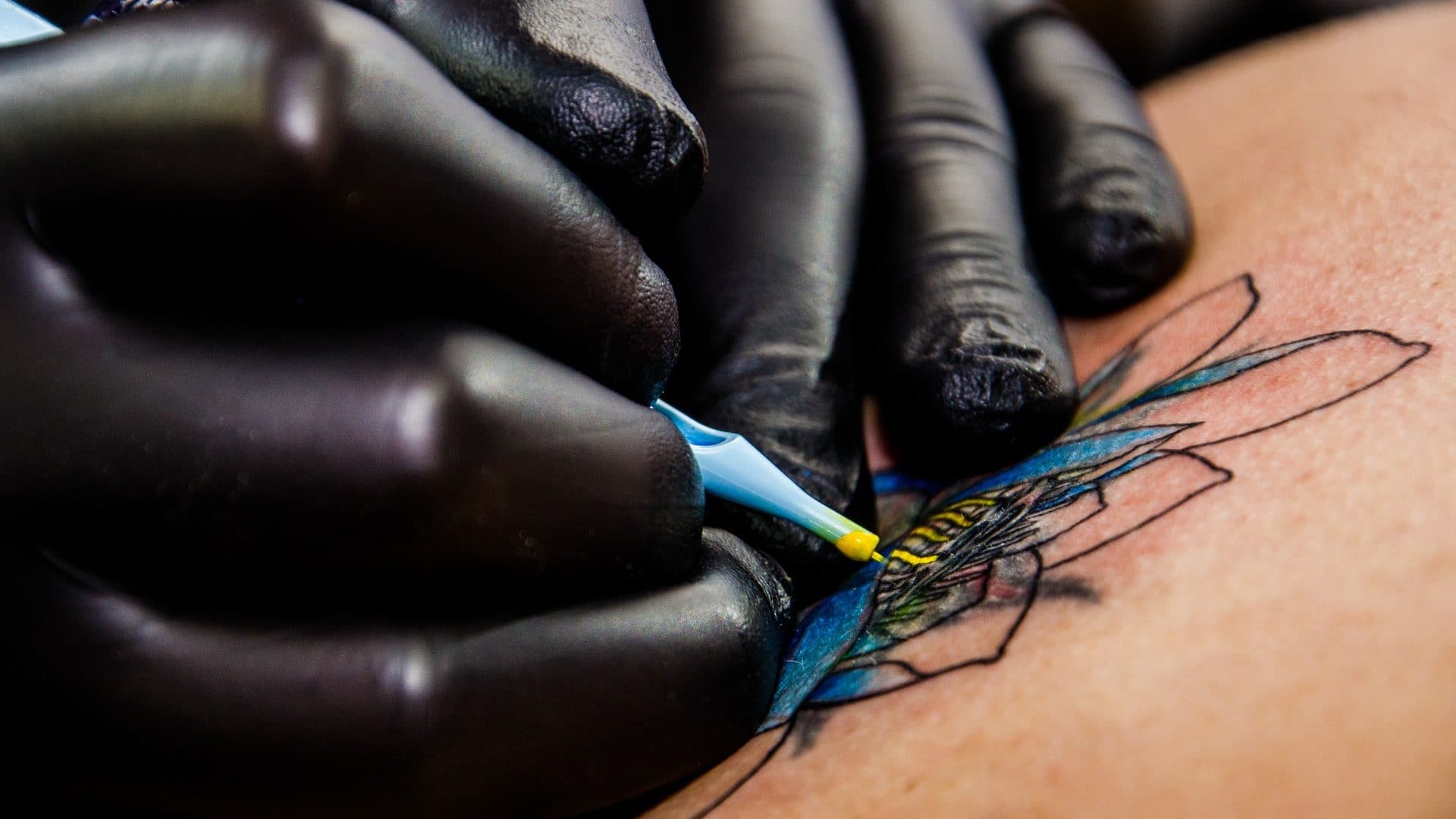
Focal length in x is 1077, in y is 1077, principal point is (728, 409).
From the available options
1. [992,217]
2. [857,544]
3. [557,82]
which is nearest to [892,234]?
[992,217]

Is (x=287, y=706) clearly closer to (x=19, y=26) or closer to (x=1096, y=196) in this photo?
(x=19, y=26)

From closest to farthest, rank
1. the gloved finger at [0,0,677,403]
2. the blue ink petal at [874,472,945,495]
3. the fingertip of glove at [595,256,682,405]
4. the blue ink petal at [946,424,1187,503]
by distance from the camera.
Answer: the gloved finger at [0,0,677,403] < the fingertip of glove at [595,256,682,405] < the blue ink petal at [946,424,1187,503] < the blue ink petal at [874,472,945,495]

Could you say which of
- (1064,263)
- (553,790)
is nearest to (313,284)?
(553,790)

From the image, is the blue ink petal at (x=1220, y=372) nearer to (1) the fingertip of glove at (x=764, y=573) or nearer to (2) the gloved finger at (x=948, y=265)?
(2) the gloved finger at (x=948, y=265)

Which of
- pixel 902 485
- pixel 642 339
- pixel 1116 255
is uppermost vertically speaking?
pixel 642 339

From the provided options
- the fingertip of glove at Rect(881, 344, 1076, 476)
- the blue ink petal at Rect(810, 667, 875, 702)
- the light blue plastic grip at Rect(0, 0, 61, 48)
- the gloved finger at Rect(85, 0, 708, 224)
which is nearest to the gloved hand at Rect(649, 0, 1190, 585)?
the fingertip of glove at Rect(881, 344, 1076, 476)

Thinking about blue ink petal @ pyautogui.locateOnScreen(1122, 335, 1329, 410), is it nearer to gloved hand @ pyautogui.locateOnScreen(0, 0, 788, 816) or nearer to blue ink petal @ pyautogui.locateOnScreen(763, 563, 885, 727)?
blue ink petal @ pyautogui.locateOnScreen(763, 563, 885, 727)
